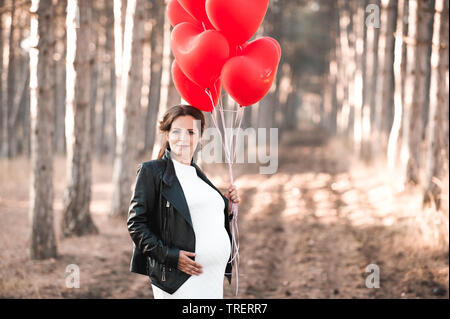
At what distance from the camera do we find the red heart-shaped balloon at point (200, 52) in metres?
3.10

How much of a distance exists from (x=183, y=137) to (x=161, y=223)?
24.3 inches

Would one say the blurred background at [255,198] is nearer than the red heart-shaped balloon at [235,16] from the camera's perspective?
No

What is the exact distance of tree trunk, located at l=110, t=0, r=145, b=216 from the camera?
845 centimetres

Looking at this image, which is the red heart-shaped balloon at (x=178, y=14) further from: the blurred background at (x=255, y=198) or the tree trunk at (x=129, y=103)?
the tree trunk at (x=129, y=103)

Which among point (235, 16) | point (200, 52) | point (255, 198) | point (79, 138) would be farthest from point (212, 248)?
point (255, 198)

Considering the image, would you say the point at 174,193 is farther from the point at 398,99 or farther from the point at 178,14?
the point at 398,99

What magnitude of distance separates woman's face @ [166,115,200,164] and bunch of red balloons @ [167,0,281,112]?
40cm

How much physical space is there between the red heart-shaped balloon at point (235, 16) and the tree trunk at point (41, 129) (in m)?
3.52

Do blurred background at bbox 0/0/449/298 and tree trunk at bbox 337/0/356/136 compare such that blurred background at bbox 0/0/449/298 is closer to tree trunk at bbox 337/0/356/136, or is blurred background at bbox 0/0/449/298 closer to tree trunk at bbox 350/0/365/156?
tree trunk at bbox 350/0/365/156

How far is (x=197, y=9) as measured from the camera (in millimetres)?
3352

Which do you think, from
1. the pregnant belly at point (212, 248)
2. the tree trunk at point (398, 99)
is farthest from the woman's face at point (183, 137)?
the tree trunk at point (398, 99)

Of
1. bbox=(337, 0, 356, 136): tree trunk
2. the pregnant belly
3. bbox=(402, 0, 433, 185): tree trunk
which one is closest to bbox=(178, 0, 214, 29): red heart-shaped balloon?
the pregnant belly

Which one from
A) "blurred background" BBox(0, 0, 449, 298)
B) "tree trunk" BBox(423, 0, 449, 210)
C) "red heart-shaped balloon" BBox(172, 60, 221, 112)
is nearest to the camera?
"red heart-shaped balloon" BBox(172, 60, 221, 112)
